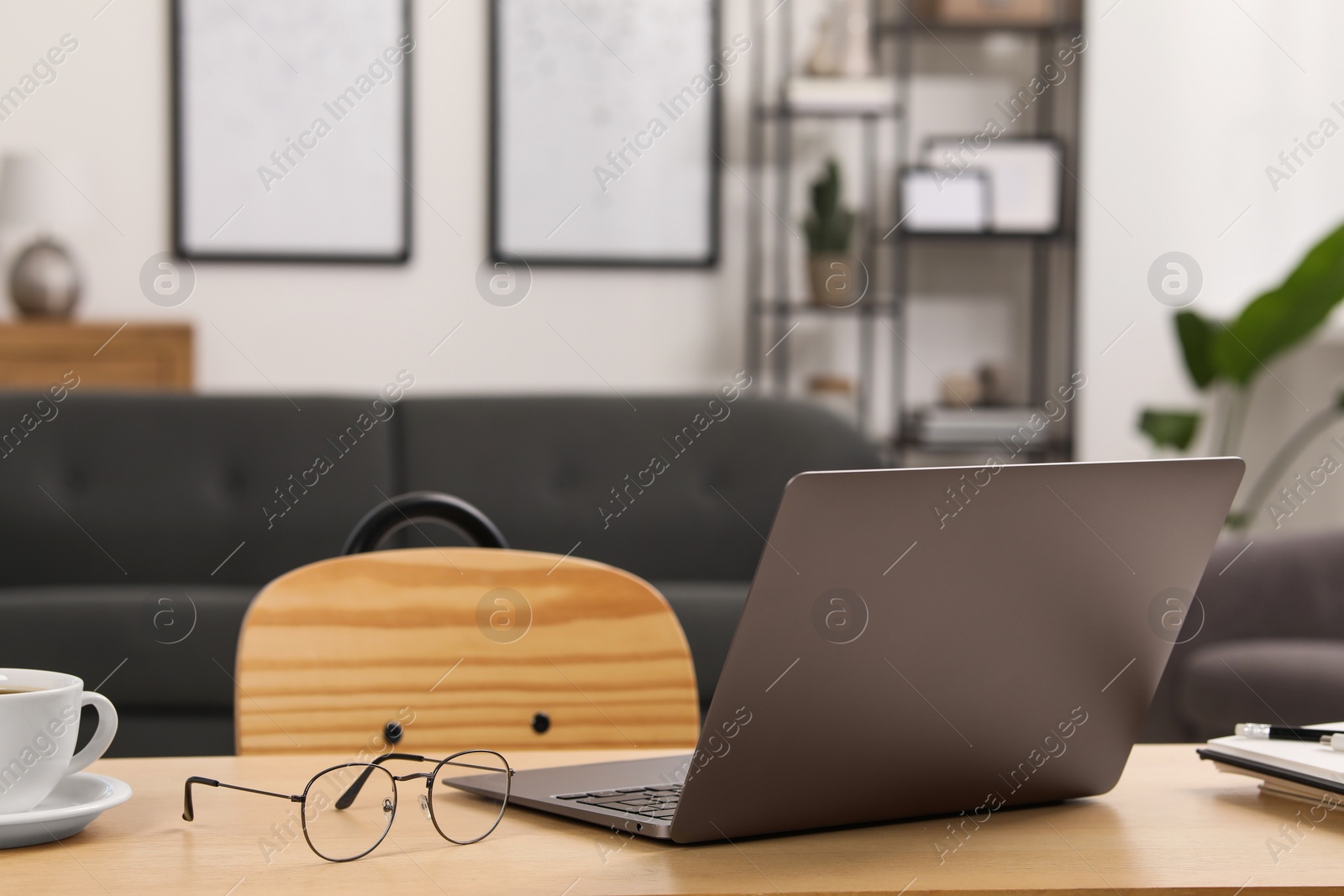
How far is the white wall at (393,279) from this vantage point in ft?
10.9

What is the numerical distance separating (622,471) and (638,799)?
1820 mm

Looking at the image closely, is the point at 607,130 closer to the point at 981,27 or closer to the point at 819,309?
the point at 819,309

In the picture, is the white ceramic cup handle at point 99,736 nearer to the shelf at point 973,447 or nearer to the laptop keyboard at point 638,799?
the laptop keyboard at point 638,799

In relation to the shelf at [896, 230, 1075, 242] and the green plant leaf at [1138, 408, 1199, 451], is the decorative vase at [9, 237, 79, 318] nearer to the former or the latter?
the shelf at [896, 230, 1075, 242]

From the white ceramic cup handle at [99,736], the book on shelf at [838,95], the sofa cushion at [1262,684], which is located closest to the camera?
the white ceramic cup handle at [99,736]

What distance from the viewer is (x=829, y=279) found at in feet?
11.1

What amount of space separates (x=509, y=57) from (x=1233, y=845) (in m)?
3.21

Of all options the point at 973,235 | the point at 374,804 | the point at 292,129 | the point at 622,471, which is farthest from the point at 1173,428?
the point at 374,804

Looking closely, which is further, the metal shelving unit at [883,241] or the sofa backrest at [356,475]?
the metal shelving unit at [883,241]

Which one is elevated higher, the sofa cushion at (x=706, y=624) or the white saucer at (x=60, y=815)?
the white saucer at (x=60, y=815)

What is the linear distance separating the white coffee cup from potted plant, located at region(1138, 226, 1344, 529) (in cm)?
272

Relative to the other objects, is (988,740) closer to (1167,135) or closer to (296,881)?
(296,881)

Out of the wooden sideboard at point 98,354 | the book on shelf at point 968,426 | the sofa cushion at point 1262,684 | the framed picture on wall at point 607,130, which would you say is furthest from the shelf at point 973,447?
the wooden sideboard at point 98,354

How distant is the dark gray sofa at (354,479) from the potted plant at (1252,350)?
0.99 meters
